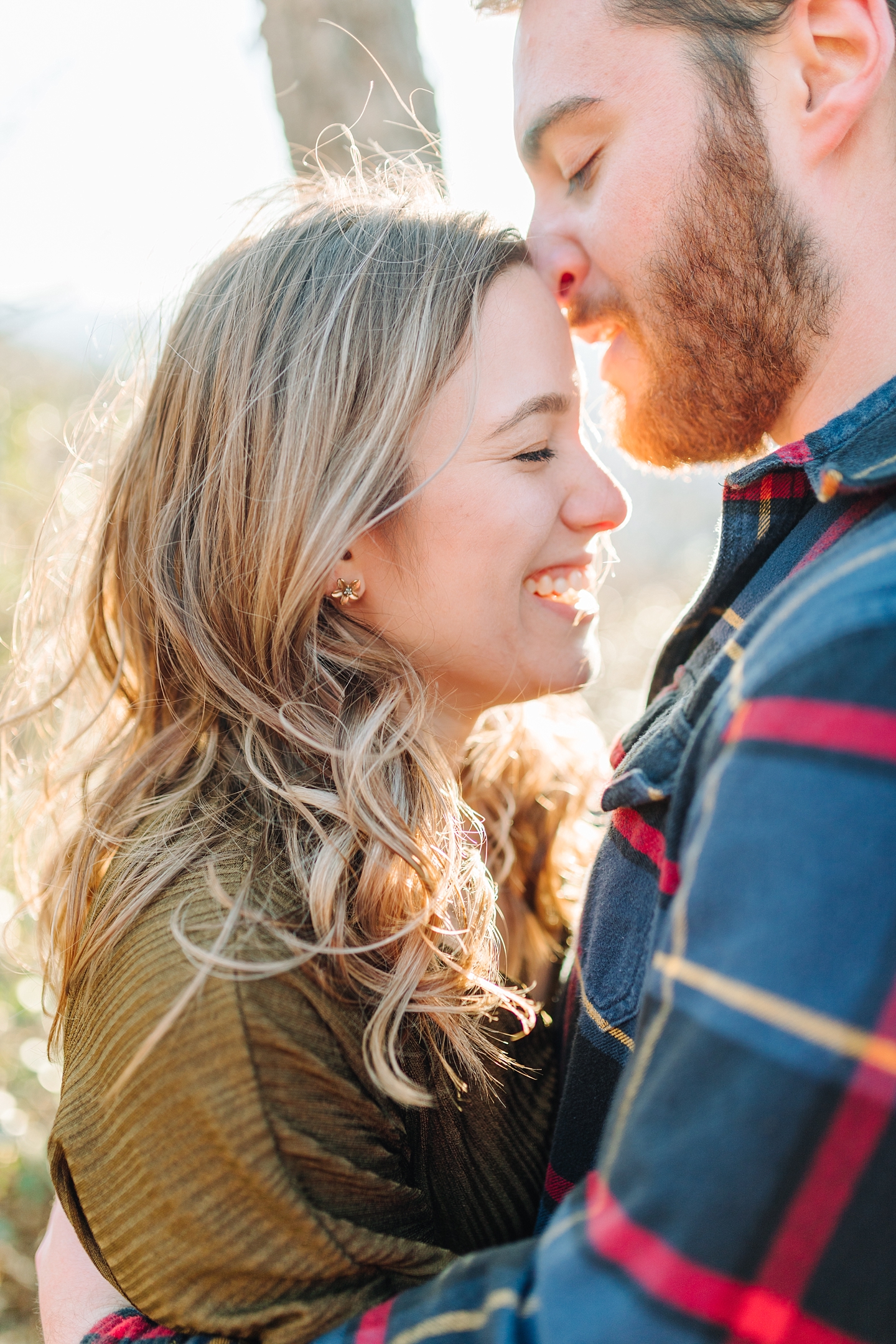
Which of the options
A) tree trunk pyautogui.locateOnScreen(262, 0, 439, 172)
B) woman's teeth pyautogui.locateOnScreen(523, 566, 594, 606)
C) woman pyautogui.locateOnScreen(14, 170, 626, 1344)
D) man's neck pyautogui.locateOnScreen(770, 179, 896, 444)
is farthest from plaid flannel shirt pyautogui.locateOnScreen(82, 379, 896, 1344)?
tree trunk pyautogui.locateOnScreen(262, 0, 439, 172)

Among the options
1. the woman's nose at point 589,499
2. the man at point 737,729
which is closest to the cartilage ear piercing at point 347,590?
the woman's nose at point 589,499

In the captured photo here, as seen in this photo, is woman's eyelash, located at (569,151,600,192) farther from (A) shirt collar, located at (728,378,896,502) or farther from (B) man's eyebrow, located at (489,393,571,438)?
(A) shirt collar, located at (728,378,896,502)

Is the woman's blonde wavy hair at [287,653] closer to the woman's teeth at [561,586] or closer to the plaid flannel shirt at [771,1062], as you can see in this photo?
the woman's teeth at [561,586]

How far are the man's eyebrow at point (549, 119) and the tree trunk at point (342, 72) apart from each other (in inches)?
31.8

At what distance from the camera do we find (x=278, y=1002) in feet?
3.98

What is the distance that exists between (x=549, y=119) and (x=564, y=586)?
0.96 m

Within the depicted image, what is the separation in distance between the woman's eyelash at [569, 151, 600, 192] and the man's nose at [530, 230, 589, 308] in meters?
0.10

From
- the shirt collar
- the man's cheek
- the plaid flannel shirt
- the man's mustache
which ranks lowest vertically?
the plaid flannel shirt

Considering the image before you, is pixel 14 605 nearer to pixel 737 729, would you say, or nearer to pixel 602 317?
pixel 602 317

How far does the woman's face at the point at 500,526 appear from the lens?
177 centimetres

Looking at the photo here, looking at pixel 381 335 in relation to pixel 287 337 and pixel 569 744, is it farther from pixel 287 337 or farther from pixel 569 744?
pixel 569 744

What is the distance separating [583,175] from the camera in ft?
6.09

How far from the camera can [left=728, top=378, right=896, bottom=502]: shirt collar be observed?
1137 millimetres

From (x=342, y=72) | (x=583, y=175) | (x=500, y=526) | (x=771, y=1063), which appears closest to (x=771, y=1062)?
(x=771, y=1063)
